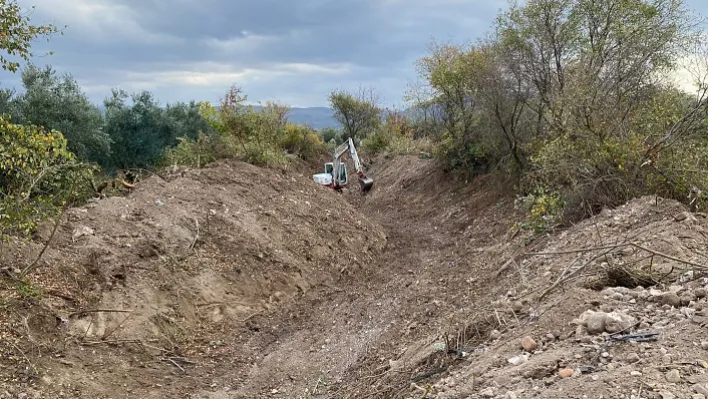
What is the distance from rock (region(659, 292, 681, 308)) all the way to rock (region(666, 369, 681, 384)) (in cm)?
114

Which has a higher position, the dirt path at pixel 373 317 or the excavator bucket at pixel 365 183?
the excavator bucket at pixel 365 183

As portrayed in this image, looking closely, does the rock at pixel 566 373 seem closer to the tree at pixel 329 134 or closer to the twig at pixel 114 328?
the twig at pixel 114 328

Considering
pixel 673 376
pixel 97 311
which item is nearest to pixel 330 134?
pixel 97 311

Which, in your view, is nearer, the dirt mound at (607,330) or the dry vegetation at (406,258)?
the dirt mound at (607,330)

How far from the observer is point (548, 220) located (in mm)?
8859

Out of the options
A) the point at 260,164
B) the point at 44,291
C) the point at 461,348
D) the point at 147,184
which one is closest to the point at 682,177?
the point at 461,348

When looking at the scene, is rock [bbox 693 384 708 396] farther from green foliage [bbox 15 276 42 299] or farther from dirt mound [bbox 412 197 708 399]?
green foliage [bbox 15 276 42 299]

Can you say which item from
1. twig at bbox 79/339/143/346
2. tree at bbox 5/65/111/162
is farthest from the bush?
tree at bbox 5/65/111/162

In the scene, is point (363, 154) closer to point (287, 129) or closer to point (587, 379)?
point (287, 129)

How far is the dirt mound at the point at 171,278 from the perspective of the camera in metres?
5.46

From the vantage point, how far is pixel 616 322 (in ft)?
11.6

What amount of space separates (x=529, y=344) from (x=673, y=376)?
117 cm

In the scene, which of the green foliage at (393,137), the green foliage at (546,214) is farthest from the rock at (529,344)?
the green foliage at (393,137)

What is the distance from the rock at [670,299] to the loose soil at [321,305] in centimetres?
1
